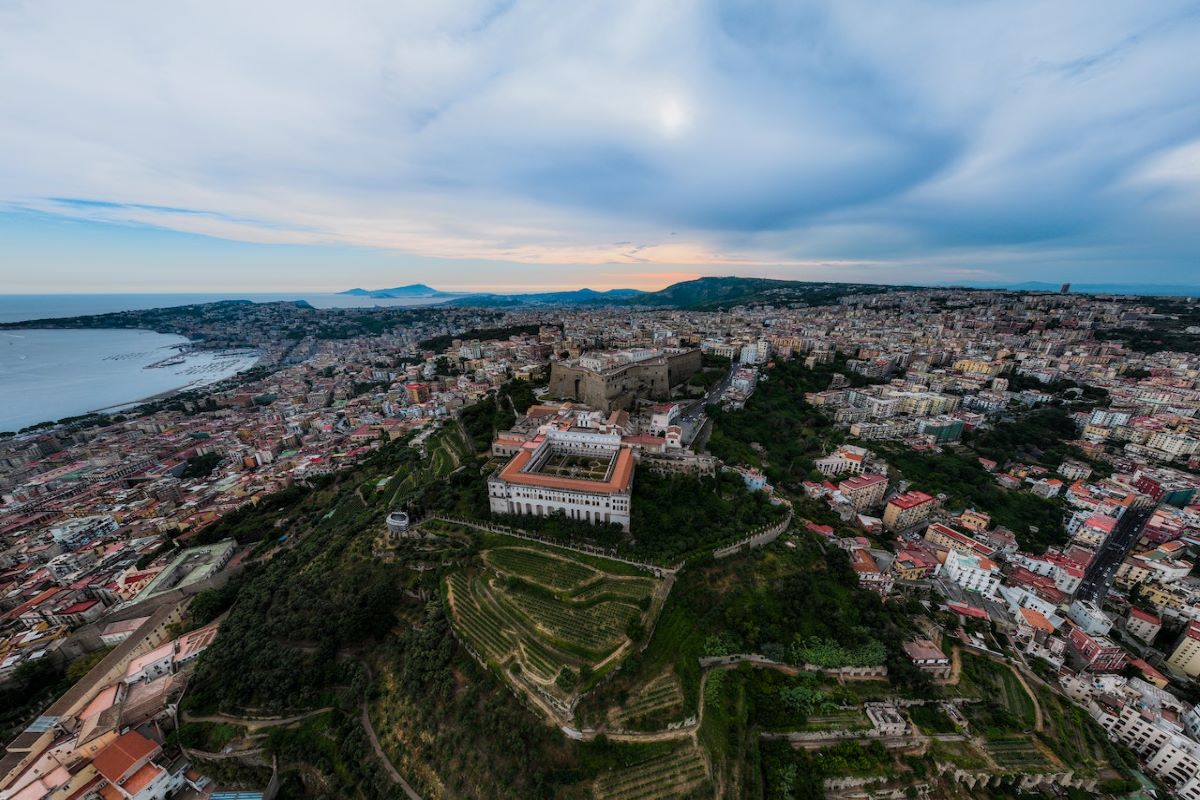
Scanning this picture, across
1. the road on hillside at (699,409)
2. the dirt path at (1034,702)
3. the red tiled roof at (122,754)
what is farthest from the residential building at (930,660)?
the red tiled roof at (122,754)

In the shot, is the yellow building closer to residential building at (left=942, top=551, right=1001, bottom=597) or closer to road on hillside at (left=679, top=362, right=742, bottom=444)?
residential building at (left=942, top=551, right=1001, bottom=597)

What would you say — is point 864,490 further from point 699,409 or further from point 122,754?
point 122,754

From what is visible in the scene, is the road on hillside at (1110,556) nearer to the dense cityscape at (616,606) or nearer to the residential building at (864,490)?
the dense cityscape at (616,606)

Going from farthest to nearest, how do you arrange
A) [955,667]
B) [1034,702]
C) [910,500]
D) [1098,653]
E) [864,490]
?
[864,490], [910,500], [1098,653], [955,667], [1034,702]

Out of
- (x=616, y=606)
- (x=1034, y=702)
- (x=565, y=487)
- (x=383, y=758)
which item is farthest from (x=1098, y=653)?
(x=383, y=758)

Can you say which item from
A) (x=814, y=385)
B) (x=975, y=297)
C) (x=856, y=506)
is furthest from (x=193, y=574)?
(x=975, y=297)
